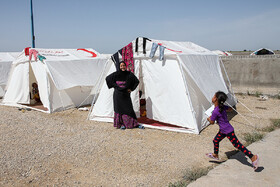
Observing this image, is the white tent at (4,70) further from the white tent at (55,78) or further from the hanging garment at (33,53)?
the hanging garment at (33,53)

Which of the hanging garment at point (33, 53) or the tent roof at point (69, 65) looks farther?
the hanging garment at point (33, 53)

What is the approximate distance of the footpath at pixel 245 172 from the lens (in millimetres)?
3061

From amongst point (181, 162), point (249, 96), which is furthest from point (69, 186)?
point (249, 96)

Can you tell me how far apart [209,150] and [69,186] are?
236 centimetres

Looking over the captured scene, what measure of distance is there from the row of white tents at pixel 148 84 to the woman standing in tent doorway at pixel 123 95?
1.53ft

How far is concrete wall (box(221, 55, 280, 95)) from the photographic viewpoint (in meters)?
9.53

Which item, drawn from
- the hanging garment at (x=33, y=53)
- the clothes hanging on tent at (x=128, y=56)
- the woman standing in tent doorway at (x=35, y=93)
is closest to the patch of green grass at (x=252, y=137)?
the clothes hanging on tent at (x=128, y=56)

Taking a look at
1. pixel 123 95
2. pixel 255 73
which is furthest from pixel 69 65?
pixel 255 73

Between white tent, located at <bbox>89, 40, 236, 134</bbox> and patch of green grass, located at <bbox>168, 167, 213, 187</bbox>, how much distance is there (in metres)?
1.65

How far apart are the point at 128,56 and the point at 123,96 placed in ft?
3.40

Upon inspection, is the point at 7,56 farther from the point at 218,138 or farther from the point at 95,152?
the point at 218,138

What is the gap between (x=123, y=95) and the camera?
5.46 m

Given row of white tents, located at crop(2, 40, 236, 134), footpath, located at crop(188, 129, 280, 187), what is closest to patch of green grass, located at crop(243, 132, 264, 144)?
footpath, located at crop(188, 129, 280, 187)

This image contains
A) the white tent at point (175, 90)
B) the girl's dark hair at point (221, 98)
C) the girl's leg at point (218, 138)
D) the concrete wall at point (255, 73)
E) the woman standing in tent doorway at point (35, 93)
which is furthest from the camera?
the concrete wall at point (255, 73)
